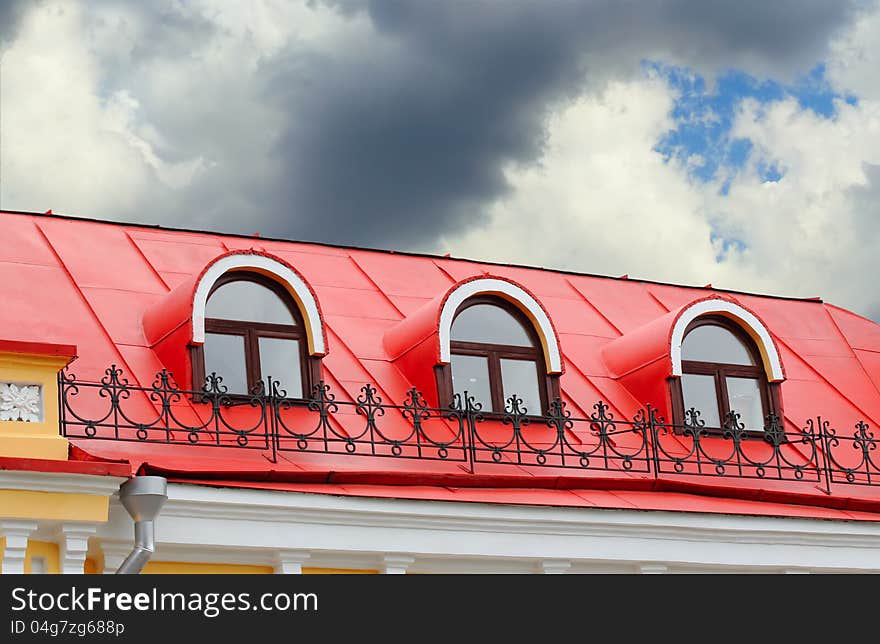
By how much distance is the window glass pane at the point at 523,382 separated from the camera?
50.7 ft

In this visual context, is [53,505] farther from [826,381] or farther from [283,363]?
[826,381]

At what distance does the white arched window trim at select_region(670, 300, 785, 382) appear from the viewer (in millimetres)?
Answer: 16125

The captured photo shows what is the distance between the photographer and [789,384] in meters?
17.8

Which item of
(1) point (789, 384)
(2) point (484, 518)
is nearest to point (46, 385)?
(2) point (484, 518)

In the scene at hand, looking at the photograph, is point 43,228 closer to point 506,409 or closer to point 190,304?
point 190,304

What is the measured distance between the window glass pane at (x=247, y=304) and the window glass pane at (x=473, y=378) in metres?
1.67

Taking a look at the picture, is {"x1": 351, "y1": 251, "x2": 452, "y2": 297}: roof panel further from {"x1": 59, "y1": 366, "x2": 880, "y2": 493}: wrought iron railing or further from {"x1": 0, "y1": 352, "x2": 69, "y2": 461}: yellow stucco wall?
{"x1": 0, "y1": 352, "x2": 69, "y2": 461}: yellow stucco wall

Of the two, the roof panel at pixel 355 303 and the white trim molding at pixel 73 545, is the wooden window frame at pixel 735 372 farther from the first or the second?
the white trim molding at pixel 73 545

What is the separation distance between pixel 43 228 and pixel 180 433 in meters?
3.74

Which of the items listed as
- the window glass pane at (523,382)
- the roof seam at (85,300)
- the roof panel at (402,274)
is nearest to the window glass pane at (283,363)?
the roof seam at (85,300)

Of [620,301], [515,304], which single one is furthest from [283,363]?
[620,301]

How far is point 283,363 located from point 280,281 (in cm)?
74

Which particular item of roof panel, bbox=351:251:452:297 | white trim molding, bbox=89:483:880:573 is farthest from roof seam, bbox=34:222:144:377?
roof panel, bbox=351:251:452:297

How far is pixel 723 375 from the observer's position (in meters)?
16.5
